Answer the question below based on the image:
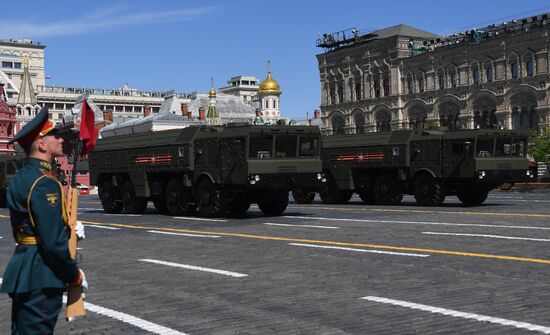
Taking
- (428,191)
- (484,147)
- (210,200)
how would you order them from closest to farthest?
1. (210,200)
2. (484,147)
3. (428,191)

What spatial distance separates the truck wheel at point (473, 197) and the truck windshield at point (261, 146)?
795cm

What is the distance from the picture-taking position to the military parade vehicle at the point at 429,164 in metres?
26.5

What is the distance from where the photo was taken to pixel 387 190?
28953mm

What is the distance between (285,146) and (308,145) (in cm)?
85

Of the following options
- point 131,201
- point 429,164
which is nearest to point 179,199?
point 131,201

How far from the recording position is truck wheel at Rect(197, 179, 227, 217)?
2334cm

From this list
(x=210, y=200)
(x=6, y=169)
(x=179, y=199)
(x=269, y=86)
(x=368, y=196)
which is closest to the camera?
(x=210, y=200)

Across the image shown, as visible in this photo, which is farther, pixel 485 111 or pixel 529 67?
pixel 485 111

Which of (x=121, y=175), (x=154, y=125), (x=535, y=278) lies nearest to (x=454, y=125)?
(x=154, y=125)

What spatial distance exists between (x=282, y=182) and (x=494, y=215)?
587 cm

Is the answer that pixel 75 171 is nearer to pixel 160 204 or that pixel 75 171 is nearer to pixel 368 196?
pixel 160 204

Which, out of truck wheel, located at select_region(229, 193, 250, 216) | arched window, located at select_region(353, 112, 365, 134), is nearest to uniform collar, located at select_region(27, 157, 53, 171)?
truck wheel, located at select_region(229, 193, 250, 216)

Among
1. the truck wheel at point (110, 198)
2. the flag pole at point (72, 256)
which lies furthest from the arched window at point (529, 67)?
the flag pole at point (72, 256)

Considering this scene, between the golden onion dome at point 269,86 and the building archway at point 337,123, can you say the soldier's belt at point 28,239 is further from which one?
the golden onion dome at point 269,86
